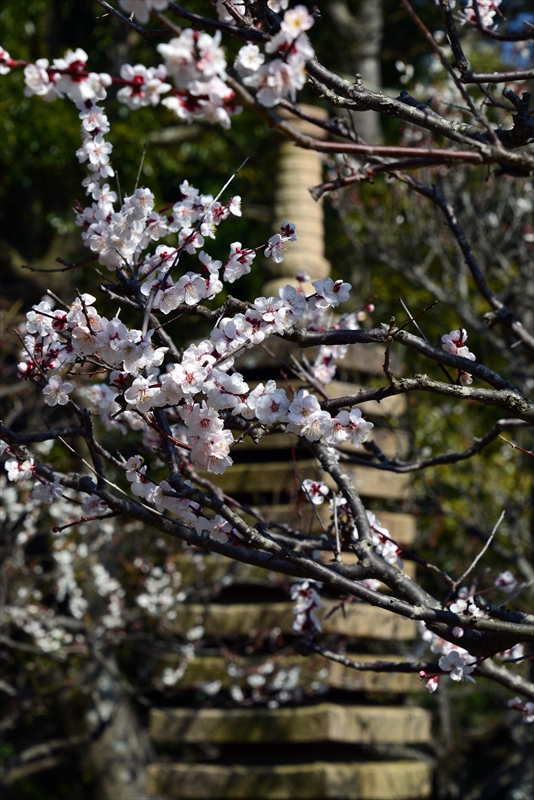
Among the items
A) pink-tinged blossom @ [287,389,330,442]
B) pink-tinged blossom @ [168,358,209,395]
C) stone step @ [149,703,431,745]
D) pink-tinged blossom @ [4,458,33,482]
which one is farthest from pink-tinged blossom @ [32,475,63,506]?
stone step @ [149,703,431,745]

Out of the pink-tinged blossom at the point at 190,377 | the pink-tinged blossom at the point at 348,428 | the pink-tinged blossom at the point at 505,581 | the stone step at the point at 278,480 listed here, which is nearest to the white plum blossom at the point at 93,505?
the pink-tinged blossom at the point at 190,377

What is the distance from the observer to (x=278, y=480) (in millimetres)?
5004

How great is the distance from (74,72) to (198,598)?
4.95 meters

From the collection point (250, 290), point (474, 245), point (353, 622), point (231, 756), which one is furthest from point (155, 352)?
point (250, 290)

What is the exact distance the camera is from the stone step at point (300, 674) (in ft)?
16.6

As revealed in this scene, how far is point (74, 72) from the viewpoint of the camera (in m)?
1.47

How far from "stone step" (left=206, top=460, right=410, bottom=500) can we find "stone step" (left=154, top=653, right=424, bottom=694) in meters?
1.02

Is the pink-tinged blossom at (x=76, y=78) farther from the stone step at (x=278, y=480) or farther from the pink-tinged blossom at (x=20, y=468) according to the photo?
the stone step at (x=278, y=480)

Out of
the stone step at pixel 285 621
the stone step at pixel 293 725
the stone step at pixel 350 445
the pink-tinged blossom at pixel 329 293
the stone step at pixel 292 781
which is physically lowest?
A: the stone step at pixel 292 781

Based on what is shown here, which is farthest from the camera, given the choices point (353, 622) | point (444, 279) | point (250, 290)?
point (250, 290)

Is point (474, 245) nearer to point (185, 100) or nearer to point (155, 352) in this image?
point (155, 352)

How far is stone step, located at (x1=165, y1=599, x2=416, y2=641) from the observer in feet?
16.3

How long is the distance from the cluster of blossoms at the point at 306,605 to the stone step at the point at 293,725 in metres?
2.04

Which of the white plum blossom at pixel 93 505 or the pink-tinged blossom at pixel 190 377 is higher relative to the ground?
the pink-tinged blossom at pixel 190 377
